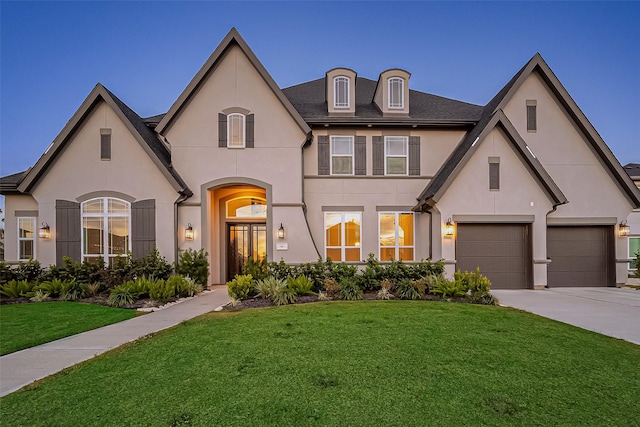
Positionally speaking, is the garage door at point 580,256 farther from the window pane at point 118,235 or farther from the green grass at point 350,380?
the window pane at point 118,235

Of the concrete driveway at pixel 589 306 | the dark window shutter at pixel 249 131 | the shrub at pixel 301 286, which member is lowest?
the concrete driveway at pixel 589 306

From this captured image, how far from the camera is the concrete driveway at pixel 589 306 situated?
690 centimetres

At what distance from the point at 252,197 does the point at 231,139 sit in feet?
9.66

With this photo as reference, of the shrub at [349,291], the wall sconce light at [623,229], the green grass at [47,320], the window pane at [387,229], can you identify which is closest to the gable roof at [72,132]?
the green grass at [47,320]

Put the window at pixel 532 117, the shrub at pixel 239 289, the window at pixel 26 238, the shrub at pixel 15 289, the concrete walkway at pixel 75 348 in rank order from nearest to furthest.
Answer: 1. the concrete walkway at pixel 75 348
2. the shrub at pixel 239 289
3. the shrub at pixel 15 289
4. the window at pixel 26 238
5. the window at pixel 532 117

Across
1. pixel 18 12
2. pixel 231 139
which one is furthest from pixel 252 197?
pixel 18 12

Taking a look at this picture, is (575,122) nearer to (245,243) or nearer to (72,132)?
(245,243)

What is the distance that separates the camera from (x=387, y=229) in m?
13.8

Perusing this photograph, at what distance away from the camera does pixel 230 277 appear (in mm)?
14570

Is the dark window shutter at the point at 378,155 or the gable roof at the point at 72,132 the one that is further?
the dark window shutter at the point at 378,155

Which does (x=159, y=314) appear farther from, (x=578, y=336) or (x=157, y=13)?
(x=157, y=13)

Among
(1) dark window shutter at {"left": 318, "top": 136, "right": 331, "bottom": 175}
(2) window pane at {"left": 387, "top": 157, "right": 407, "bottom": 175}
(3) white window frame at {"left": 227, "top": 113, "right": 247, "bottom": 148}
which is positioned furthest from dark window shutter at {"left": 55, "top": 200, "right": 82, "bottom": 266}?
(2) window pane at {"left": 387, "top": 157, "right": 407, "bottom": 175}

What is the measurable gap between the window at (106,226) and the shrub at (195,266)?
7.10 feet

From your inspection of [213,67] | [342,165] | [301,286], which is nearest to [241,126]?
[213,67]
